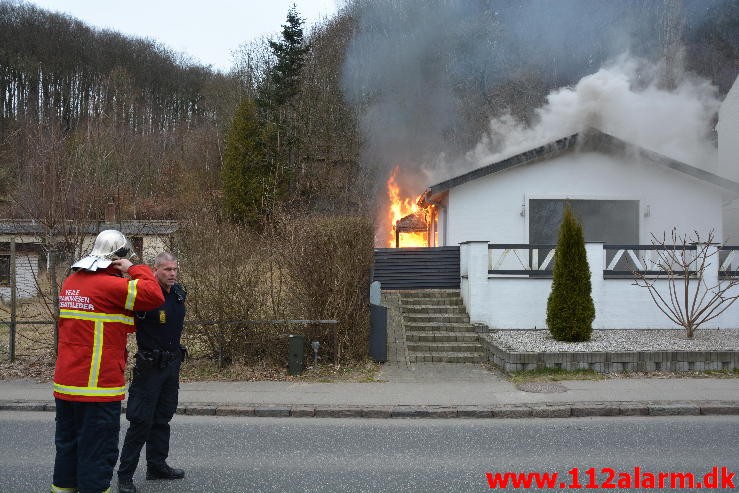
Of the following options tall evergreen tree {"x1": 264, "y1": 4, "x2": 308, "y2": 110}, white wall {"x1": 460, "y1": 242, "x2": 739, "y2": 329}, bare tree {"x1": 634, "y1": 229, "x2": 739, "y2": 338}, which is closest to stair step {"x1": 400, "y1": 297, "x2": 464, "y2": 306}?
white wall {"x1": 460, "y1": 242, "x2": 739, "y2": 329}

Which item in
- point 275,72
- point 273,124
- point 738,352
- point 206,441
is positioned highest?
point 275,72

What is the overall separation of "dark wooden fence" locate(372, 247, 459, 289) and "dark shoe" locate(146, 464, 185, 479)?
9352 millimetres

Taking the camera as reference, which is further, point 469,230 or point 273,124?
point 273,124

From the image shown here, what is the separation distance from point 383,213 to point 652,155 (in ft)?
43.7

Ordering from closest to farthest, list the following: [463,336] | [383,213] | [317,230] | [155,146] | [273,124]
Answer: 1. [317,230]
2. [463,336]
3. [383,213]
4. [273,124]
5. [155,146]

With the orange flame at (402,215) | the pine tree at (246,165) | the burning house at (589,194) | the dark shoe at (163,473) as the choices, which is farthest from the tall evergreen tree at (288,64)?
the dark shoe at (163,473)

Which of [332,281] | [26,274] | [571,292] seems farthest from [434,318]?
[26,274]

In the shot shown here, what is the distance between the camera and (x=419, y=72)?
116 feet

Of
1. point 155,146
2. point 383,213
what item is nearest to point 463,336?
point 383,213

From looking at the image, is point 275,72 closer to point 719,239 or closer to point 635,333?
point 719,239

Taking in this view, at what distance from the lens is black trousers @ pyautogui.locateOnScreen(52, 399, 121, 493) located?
4.00 metres

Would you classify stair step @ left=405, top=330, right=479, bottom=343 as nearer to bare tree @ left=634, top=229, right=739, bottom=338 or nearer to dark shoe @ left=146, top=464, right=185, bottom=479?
bare tree @ left=634, top=229, right=739, bottom=338

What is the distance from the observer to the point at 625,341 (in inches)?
427

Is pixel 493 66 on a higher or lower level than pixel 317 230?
higher
